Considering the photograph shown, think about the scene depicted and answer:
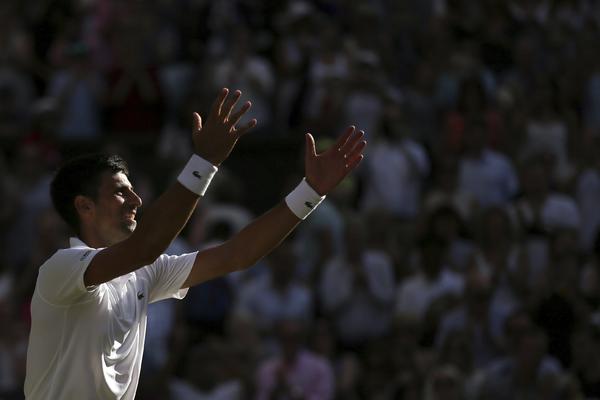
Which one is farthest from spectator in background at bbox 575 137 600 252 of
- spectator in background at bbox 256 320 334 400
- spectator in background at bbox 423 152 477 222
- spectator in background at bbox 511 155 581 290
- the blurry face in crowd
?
the blurry face in crowd

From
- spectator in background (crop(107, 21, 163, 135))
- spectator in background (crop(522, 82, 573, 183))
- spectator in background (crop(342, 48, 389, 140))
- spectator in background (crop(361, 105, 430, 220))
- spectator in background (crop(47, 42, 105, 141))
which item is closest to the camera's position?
spectator in background (crop(361, 105, 430, 220))

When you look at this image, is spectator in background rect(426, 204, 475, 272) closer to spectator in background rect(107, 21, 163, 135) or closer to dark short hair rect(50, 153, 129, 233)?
spectator in background rect(107, 21, 163, 135)

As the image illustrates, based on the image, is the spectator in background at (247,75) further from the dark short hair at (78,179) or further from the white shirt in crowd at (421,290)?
the dark short hair at (78,179)

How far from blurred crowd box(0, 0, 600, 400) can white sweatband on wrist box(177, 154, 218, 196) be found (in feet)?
16.0

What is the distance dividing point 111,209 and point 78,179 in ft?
0.54

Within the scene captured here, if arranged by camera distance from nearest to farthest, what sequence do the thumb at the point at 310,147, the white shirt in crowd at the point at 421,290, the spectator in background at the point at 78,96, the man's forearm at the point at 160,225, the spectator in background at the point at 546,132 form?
the man's forearm at the point at 160,225, the thumb at the point at 310,147, the white shirt in crowd at the point at 421,290, the spectator in background at the point at 546,132, the spectator in background at the point at 78,96

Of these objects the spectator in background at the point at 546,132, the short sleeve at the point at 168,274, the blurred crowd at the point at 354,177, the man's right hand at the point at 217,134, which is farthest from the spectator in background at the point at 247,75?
the man's right hand at the point at 217,134

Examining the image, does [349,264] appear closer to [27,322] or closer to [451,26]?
[27,322]

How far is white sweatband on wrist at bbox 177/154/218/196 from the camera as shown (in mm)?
4578

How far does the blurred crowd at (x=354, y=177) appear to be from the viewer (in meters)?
9.84

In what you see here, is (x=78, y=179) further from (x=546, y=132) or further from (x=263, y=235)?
(x=546, y=132)

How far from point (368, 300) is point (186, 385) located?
157 cm

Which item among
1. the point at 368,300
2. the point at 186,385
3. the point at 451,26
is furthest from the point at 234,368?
the point at 451,26

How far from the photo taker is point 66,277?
15.6 feet
